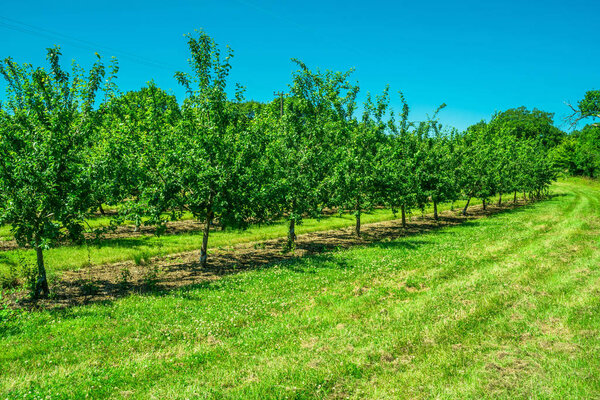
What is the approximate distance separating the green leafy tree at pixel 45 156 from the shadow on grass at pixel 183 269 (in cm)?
167

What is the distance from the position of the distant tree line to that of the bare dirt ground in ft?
3.67

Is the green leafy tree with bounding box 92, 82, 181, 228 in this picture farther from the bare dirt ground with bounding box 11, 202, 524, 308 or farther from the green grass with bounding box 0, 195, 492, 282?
the green grass with bounding box 0, 195, 492, 282

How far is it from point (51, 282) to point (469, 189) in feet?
136

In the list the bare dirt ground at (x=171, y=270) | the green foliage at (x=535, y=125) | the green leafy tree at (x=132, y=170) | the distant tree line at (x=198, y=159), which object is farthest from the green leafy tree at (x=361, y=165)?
the green foliage at (x=535, y=125)

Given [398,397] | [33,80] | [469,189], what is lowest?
[398,397]

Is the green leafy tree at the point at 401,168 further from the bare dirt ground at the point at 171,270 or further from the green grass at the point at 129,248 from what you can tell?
the green grass at the point at 129,248

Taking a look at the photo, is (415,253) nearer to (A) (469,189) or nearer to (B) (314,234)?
(B) (314,234)

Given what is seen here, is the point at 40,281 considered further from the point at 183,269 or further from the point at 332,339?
the point at 332,339

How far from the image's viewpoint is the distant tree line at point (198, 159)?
13.2 m

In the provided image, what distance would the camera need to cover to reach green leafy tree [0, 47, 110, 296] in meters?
12.5

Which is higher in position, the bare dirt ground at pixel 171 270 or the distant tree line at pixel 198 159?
the distant tree line at pixel 198 159

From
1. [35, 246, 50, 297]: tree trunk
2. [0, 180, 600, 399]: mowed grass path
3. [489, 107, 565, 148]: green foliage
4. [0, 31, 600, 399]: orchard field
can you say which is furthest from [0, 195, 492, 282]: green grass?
[489, 107, 565, 148]: green foliage

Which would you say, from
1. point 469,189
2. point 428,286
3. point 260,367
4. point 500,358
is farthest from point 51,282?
point 469,189

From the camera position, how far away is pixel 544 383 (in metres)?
7.34
